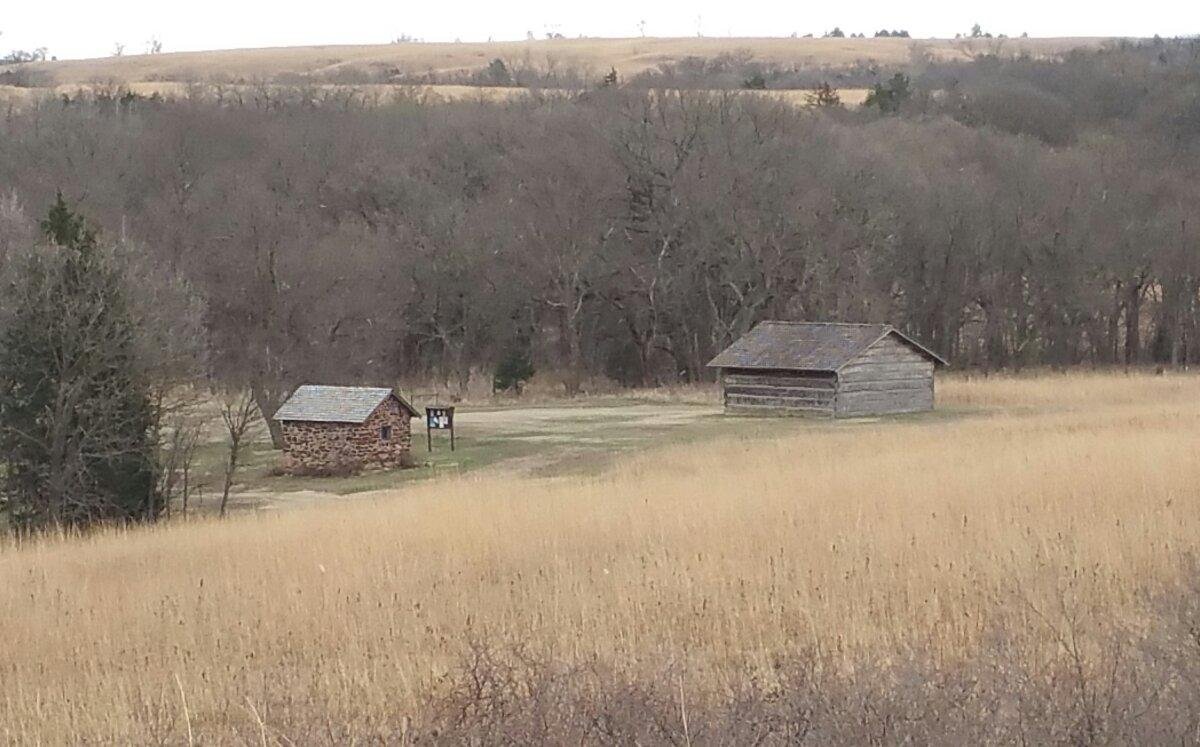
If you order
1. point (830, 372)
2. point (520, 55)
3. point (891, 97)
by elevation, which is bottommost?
point (830, 372)

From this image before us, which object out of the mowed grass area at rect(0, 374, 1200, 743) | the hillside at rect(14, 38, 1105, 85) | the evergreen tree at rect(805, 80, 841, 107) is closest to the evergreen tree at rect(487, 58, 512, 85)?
the hillside at rect(14, 38, 1105, 85)

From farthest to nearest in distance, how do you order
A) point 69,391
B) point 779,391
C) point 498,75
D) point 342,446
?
point 498,75
point 779,391
point 342,446
point 69,391

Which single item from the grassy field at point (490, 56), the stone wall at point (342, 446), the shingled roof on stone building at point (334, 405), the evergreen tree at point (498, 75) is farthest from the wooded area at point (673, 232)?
the grassy field at point (490, 56)

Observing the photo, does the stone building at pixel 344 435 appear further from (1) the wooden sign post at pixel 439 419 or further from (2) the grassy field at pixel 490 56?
(2) the grassy field at pixel 490 56

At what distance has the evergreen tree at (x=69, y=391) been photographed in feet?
75.0

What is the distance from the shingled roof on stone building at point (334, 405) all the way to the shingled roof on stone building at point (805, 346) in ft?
40.4

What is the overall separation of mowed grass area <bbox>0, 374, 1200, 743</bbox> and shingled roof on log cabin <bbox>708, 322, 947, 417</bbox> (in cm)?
2331

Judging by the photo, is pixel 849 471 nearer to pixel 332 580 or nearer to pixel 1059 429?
pixel 332 580

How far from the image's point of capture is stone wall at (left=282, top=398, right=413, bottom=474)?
1328 inches

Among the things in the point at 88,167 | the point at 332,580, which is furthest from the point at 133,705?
the point at 88,167

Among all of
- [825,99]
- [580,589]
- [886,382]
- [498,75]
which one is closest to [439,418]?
[886,382]

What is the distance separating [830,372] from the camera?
136 ft

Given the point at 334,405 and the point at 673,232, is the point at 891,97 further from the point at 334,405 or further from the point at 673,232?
the point at 334,405

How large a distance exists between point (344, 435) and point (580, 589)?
24445 mm
